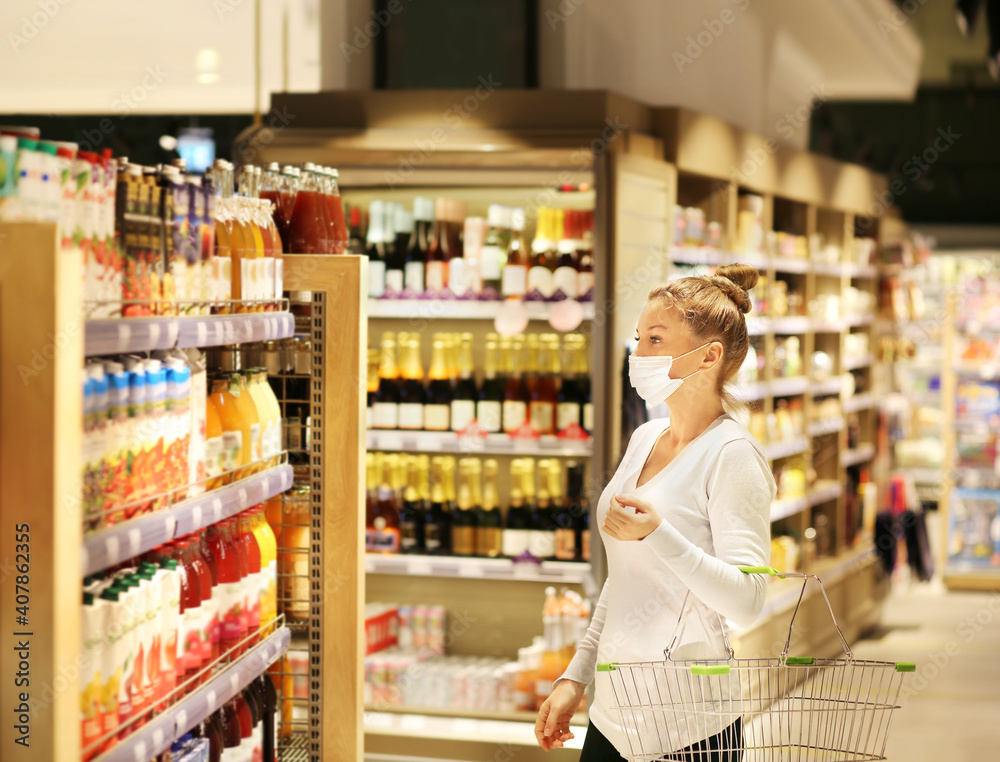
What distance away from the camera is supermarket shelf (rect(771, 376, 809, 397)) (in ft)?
20.8

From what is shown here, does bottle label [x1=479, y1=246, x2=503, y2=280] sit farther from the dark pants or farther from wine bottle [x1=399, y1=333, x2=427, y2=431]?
the dark pants

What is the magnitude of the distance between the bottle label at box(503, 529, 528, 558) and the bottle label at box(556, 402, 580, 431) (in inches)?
19.6

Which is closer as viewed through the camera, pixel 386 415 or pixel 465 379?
pixel 386 415

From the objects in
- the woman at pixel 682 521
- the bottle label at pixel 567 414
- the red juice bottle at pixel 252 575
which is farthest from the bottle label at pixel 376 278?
the woman at pixel 682 521

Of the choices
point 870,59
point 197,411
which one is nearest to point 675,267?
point 197,411

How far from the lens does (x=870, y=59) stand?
30.3 ft

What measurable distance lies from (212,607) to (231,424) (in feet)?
1.51

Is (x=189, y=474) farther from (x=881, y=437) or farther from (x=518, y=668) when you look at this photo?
(x=881, y=437)

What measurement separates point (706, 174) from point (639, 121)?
62 cm

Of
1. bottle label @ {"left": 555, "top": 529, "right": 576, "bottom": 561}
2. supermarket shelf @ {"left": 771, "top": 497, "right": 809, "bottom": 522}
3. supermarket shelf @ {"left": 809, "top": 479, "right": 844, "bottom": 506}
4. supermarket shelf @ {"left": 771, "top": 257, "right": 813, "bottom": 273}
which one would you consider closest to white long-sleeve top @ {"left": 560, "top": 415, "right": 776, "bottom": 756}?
bottle label @ {"left": 555, "top": 529, "right": 576, "bottom": 561}

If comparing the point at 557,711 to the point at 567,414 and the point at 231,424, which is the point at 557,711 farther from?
the point at 567,414

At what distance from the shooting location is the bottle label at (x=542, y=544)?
4867mm

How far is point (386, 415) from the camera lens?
4.97 m

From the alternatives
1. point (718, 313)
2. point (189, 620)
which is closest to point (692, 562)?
point (718, 313)
